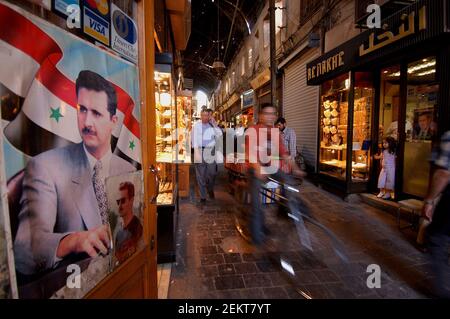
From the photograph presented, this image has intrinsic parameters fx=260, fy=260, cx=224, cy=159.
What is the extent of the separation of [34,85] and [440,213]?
402 cm

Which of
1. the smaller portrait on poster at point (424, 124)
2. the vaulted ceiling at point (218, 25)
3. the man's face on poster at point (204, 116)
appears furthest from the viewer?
the vaulted ceiling at point (218, 25)

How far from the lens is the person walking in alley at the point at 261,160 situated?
4.40 meters

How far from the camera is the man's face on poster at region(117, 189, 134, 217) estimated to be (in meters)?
2.09

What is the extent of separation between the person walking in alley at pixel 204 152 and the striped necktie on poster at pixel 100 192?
5.36m

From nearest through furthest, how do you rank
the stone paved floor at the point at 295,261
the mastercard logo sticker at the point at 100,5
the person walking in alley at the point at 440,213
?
the mastercard logo sticker at the point at 100,5 → the person walking in alley at the point at 440,213 → the stone paved floor at the point at 295,261

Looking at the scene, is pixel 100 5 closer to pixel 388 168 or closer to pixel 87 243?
pixel 87 243

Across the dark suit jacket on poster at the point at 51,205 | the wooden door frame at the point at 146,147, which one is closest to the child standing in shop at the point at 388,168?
the wooden door frame at the point at 146,147

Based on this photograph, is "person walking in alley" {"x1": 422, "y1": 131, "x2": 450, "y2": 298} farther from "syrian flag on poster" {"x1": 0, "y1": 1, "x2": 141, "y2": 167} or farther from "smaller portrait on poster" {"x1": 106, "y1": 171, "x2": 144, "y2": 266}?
"syrian flag on poster" {"x1": 0, "y1": 1, "x2": 141, "y2": 167}

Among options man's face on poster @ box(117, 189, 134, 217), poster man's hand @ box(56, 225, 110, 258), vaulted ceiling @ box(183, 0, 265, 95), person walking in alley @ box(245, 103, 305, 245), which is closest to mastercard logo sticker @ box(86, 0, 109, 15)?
man's face on poster @ box(117, 189, 134, 217)

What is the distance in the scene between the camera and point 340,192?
305 inches

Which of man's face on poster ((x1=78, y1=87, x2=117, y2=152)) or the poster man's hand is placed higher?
man's face on poster ((x1=78, y1=87, x2=117, y2=152))

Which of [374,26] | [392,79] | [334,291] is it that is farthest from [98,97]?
[392,79]

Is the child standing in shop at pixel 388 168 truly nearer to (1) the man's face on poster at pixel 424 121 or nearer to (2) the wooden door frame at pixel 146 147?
(1) the man's face on poster at pixel 424 121
